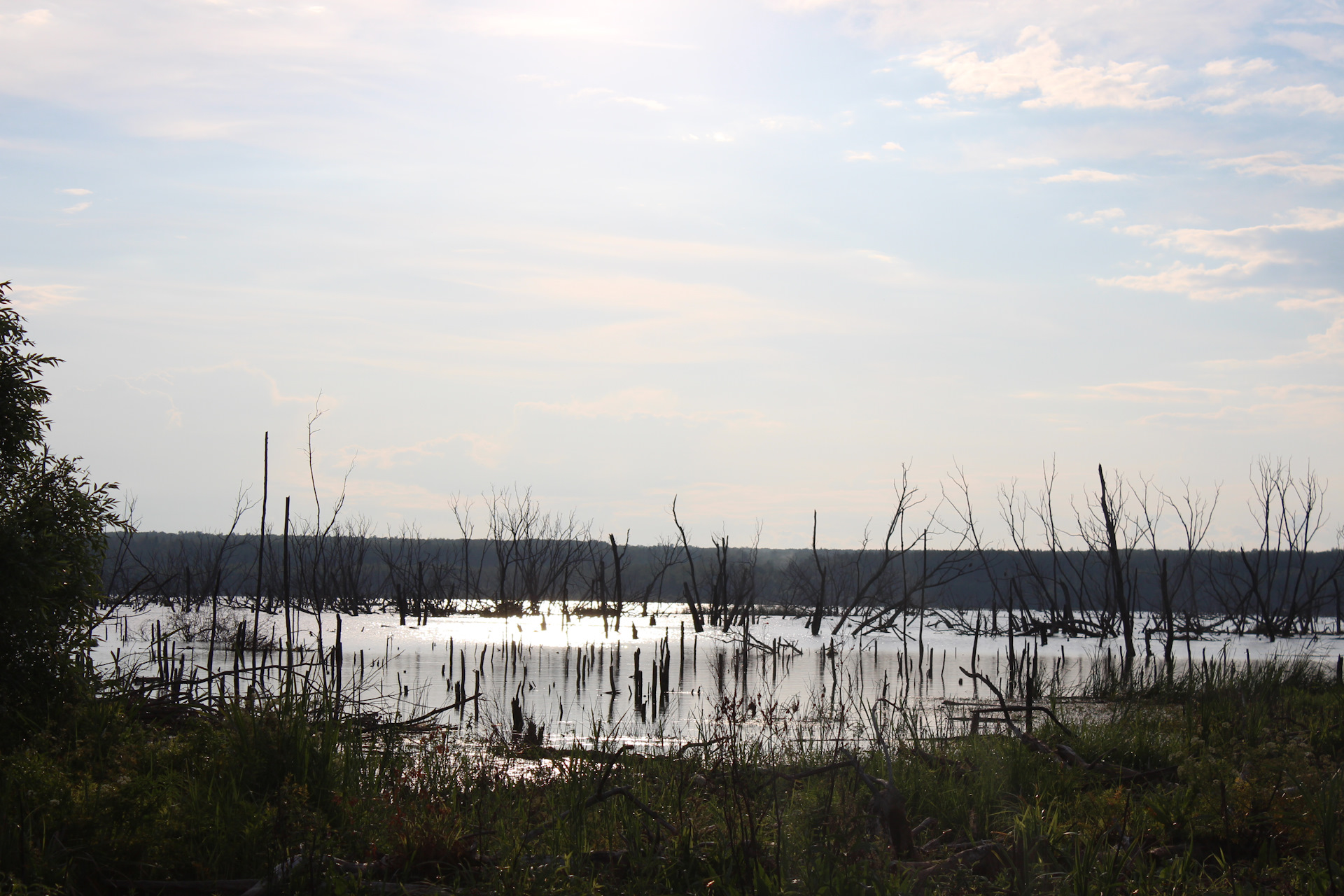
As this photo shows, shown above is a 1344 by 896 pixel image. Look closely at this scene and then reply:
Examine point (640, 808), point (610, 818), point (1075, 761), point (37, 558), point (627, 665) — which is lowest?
point (627, 665)

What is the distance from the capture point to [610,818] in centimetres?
655

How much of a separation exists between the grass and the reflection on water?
0.80 meters

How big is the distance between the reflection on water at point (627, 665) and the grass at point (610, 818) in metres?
0.80

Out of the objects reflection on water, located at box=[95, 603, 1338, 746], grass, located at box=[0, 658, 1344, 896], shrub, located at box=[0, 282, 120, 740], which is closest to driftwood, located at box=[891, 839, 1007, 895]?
grass, located at box=[0, 658, 1344, 896]

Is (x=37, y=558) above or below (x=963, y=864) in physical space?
above

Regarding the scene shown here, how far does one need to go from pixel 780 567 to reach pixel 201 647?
9877 cm

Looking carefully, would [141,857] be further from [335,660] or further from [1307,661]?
[1307,661]

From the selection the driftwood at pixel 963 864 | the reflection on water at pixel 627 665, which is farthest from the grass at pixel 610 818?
the reflection on water at pixel 627 665

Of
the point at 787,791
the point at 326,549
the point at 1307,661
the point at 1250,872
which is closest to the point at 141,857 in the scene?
the point at 787,791

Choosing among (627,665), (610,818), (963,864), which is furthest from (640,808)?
(627,665)

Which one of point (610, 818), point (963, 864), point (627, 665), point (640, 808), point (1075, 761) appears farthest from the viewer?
point (627, 665)

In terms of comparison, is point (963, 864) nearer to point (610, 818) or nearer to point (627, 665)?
point (610, 818)

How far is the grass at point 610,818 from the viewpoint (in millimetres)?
4848

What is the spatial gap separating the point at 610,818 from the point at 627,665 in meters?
16.3
